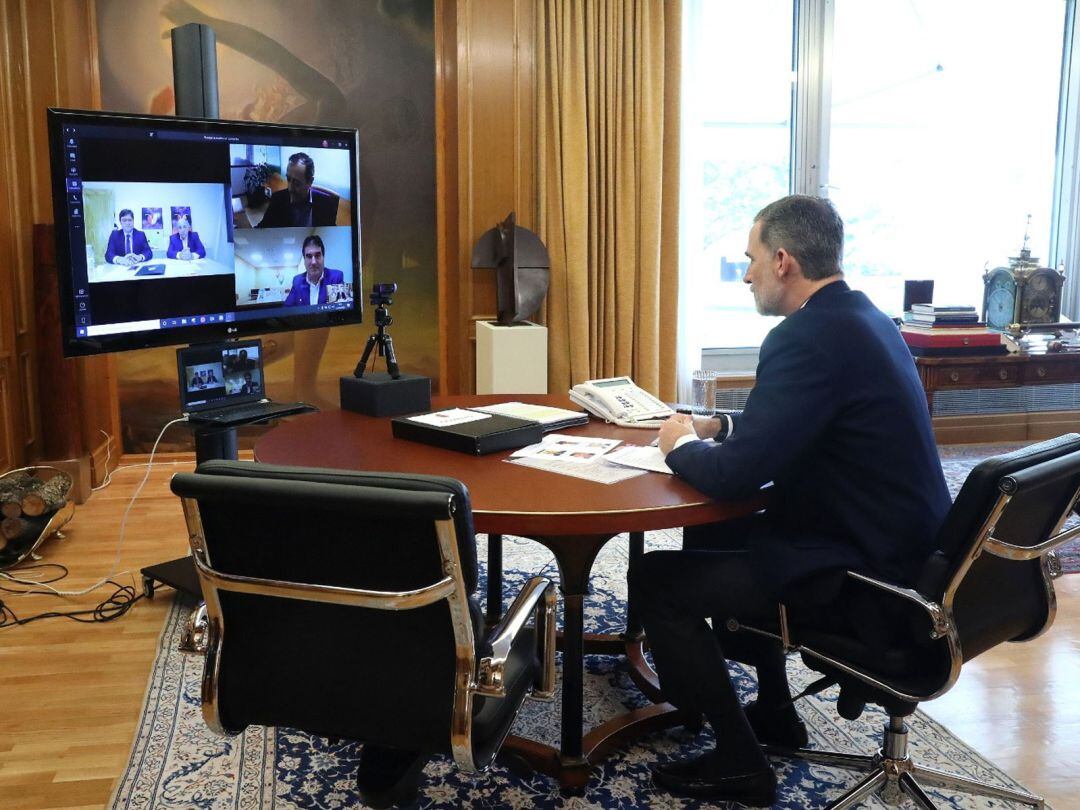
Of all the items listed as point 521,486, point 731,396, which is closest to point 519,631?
point 521,486

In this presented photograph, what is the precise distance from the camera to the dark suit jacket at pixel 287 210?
3.22 m

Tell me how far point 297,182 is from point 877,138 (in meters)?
3.81

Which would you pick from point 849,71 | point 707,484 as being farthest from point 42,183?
point 849,71

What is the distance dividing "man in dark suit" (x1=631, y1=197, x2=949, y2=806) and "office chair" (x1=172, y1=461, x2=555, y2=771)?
1.62 ft

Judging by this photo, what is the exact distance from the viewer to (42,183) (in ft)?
15.1

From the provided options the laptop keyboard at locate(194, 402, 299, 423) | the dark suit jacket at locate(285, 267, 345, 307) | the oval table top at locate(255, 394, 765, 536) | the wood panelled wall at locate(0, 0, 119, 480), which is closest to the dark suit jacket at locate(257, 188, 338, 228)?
the dark suit jacket at locate(285, 267, 345, 307)

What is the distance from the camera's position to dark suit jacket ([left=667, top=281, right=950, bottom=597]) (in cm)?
208

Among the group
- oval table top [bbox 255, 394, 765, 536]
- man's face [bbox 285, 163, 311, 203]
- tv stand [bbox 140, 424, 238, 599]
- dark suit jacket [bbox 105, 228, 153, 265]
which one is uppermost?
man's face [bbox 285, 163, 311, 203]

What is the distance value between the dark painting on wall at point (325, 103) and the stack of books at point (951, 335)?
2406 mm

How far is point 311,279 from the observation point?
11.1 ft

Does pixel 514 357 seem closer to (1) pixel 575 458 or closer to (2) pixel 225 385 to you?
(2) pixel 225 385

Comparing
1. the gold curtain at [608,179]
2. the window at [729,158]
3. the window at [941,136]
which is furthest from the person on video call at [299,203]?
the window at [941,136]

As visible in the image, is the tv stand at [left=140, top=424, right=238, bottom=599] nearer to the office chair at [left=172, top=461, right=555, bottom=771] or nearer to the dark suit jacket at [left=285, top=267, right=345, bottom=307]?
the dark suit jacket at [left=285, top=267, right=345, bottom=307]

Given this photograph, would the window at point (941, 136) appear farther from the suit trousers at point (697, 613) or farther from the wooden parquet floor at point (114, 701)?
the suit trousers at point (697, 613)
